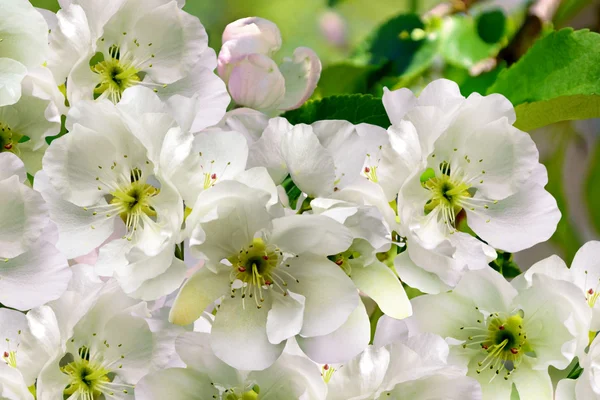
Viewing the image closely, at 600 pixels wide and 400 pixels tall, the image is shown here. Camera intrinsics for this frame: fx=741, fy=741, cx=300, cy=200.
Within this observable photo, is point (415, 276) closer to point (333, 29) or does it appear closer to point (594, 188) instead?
point (594, 188)

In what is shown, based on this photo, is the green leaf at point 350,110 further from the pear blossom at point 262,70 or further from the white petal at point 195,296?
the white petal at point 195,296

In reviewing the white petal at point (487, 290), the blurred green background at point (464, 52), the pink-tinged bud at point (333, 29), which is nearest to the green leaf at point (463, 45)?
the blurred green background at point (464, 52)

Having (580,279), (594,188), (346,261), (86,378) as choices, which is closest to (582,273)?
(580,279)

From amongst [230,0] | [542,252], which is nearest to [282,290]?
[542,252]

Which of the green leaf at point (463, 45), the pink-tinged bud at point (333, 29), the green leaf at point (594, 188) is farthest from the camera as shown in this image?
the pink-tinged bud at point (333, 29)

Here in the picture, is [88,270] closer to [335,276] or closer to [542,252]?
[335,276]

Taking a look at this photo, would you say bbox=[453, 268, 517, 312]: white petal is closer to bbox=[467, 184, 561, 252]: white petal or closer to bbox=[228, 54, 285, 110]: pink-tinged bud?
bbox=[467, 184, 561, 252]: white petal

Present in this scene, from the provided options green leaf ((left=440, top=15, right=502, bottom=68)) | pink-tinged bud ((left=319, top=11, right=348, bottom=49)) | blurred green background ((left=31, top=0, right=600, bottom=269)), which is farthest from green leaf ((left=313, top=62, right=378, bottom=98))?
pink-tinged bud ((left=319, top=11, right=348, bottom=49))
